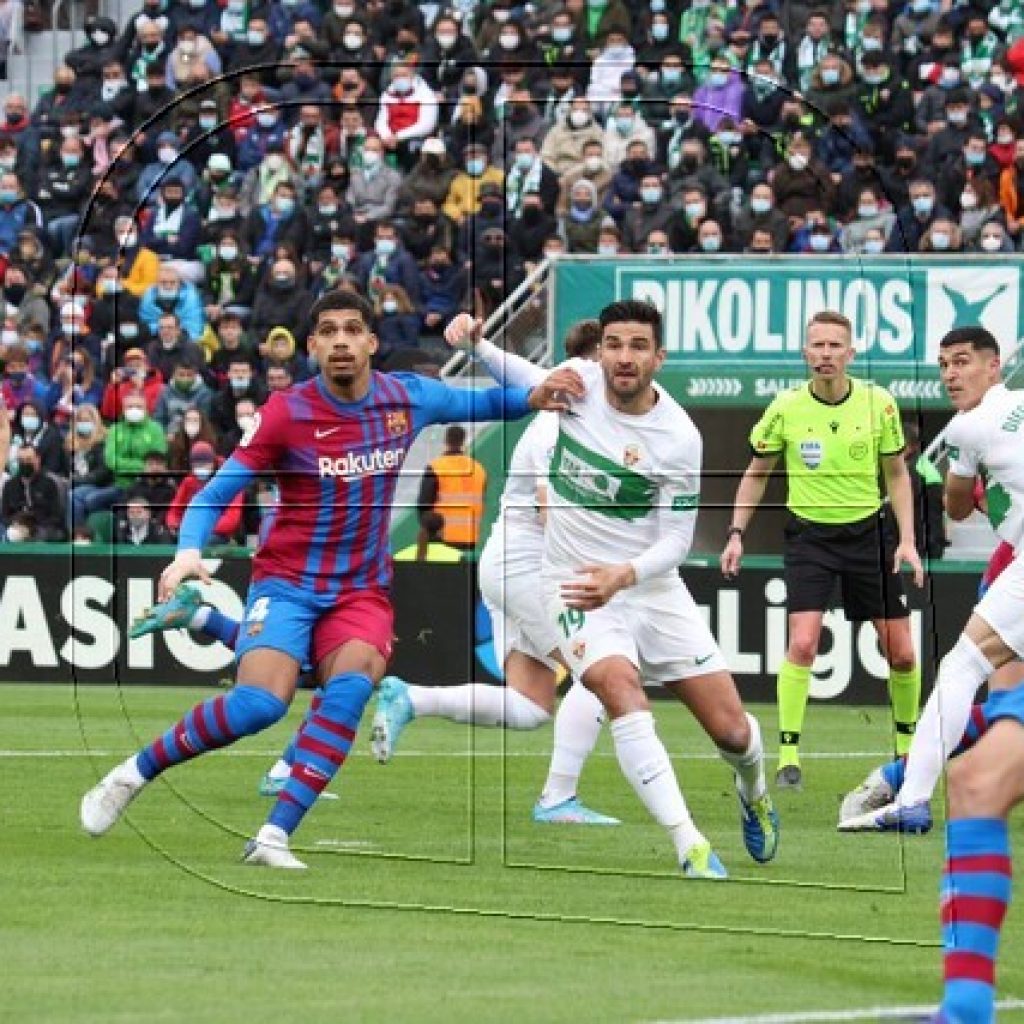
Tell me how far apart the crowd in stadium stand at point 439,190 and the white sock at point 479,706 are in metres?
7.30

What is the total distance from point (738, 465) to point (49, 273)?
7.00 m

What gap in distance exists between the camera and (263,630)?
34.5ft

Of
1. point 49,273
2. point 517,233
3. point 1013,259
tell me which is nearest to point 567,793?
point 1013,259

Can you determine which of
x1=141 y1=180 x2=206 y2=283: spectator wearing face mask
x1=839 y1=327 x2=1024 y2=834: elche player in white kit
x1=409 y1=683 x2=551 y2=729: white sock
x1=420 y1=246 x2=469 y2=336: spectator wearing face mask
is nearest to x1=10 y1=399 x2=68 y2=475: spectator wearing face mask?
x1=141 y1=180 x2=206 y2=283: spectator wearing face mask

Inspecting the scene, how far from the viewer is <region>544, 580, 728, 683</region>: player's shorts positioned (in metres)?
10.4

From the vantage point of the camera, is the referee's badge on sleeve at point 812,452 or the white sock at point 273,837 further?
the referee's badge on sleeve at point 812,452

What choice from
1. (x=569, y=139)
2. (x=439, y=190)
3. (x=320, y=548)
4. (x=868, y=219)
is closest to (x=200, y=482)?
(x=439, y=190)

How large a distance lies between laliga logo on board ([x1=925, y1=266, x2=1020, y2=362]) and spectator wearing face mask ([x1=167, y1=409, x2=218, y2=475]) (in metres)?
5.69

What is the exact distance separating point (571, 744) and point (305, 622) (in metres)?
2.07

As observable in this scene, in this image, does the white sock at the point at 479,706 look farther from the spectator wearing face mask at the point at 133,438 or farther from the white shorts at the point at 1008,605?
the spectator wearing face mask at the point at 133,438

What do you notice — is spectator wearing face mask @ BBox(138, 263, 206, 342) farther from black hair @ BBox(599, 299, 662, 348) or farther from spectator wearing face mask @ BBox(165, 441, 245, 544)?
black hair @ BBox(599, 299, 662, 348)

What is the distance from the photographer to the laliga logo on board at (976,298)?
21531mm

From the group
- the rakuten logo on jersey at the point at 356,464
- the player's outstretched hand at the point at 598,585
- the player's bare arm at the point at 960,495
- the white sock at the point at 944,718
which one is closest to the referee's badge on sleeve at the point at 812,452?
the white sock at the point at 944,718

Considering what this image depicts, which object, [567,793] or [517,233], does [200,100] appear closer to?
[517,233]
